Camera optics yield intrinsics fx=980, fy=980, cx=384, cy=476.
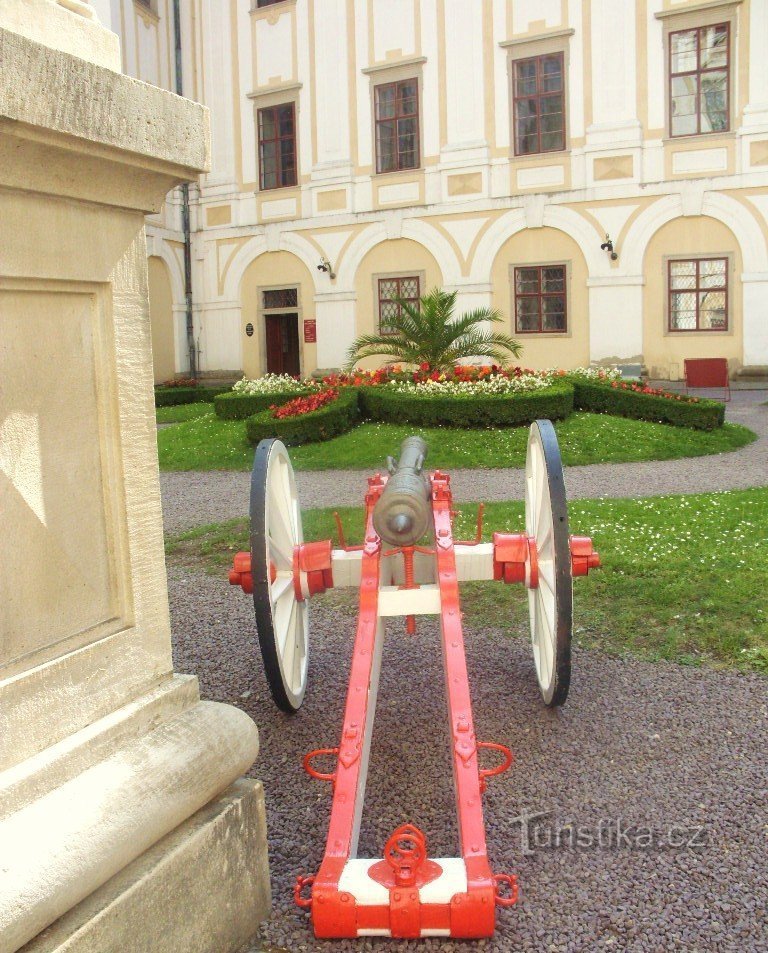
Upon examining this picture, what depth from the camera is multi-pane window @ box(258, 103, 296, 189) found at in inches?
903

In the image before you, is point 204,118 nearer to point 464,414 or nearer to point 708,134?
point 464,414

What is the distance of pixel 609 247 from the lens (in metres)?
19.6

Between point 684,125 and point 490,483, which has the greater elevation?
point 684,125

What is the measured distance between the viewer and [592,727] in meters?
3.78

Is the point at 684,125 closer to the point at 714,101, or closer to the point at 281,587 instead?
the point at 714,101

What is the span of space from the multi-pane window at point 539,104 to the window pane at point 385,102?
112 inches

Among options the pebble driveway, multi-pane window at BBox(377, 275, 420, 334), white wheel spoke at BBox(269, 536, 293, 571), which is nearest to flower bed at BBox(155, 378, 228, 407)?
multi-pane window at BBox(377, 275, 420, 334)

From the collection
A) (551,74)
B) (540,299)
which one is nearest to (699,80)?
(551,74)

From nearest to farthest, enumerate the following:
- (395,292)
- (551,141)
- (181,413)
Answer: (181,413)
(551,141)
(395,292)

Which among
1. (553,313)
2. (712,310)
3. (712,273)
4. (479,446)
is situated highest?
(712,273)

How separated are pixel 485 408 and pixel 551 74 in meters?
10.6

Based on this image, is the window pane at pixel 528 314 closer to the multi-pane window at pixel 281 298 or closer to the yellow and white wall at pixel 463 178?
the yellow and white wall at pixel 463 178

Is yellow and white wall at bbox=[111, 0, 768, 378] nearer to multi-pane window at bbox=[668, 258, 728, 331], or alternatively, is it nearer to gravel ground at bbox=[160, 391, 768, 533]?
multi-pane window at bbox=[668, 258, 728, 331]

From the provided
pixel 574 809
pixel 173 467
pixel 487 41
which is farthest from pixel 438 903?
pixel 487 41
